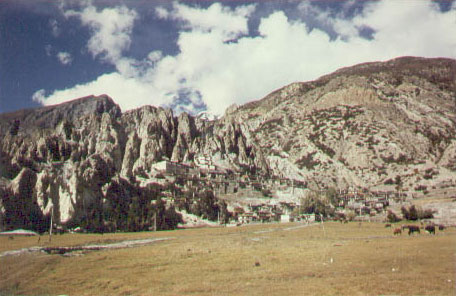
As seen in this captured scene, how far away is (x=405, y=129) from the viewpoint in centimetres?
19750

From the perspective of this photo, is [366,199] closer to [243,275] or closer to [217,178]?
[217,178]

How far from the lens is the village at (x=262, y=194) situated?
413 feet

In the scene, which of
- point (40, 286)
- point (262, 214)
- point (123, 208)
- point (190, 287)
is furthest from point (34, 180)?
point (190, 287)

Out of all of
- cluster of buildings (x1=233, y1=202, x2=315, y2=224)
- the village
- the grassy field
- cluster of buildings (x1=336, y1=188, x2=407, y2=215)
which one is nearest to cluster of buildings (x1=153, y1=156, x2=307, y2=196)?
the village

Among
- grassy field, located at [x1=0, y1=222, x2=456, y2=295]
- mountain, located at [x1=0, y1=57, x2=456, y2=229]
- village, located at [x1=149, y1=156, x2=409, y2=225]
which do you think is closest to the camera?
grassy field, located at [x1=0, y1=222, x2=456, y2=295]

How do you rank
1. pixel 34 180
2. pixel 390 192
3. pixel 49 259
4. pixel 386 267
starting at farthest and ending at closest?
pixel 390 192 < pixel 34 180 < pixel 49 259 < pixel 386 267

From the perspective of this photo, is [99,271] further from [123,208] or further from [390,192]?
[390,192]

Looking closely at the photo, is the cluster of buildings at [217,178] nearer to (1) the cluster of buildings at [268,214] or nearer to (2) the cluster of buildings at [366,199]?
(1) the cluster of buildings at [268,214]

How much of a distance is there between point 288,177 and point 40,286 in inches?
6997

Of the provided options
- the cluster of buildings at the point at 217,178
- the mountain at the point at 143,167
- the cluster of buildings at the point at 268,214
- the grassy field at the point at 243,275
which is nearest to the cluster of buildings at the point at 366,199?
the mountain at the point at 143,167

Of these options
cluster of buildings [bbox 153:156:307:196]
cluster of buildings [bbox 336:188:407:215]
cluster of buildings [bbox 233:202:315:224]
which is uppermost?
cluster of buildings [bbox 153:156:307:196]

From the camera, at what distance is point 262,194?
153750 mm

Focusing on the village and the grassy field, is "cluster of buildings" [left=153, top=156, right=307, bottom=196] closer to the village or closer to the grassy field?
the village

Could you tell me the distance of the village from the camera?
125938mm
